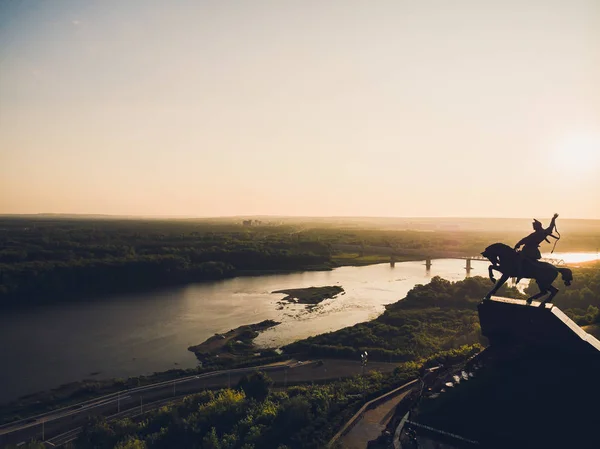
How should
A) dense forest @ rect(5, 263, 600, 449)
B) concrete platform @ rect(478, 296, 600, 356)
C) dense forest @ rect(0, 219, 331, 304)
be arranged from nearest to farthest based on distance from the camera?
concrete platform @ rect(478, 296, 600, 356) → dense forest @ rect(5, 263, 600, 449) → dense forest @ rect(0, 219, 331, 304)

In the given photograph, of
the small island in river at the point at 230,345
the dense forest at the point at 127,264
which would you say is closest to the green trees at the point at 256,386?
the small island in river at the point at 230,345

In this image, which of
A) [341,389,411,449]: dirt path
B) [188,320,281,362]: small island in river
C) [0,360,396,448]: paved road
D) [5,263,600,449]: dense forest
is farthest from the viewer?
[188,320,281,362]: small island in river

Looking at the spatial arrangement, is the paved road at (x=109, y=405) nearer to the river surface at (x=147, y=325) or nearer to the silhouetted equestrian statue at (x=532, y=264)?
the river surface at (x=147, y=325)

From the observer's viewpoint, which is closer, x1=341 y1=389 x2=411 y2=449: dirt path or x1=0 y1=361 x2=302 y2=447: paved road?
→ x1=341 y1=389 x2=411 y2=449: dirt path

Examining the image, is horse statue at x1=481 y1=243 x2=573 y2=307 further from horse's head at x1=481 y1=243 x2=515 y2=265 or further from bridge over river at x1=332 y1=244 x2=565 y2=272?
bridge over river at x1=332 y1=244 x2=565 y2=272

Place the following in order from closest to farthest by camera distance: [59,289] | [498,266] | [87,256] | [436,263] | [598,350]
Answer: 1. [598,350]
2. [498,266]
3. [59,289]
4. [87,256]
5. [436,263]

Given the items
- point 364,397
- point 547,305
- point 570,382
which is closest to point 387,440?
point 364,397

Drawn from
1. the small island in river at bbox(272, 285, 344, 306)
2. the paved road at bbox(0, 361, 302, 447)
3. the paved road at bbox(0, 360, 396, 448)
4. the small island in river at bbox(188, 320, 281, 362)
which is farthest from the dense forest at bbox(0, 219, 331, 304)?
the paved road at bbox(0, 360, 396, 448)

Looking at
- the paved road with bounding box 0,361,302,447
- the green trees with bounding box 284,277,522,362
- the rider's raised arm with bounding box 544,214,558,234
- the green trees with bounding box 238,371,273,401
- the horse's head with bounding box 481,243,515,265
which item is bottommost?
the paved road with bounding box 0,361,302,447

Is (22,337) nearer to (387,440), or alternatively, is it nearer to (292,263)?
(387,440)
